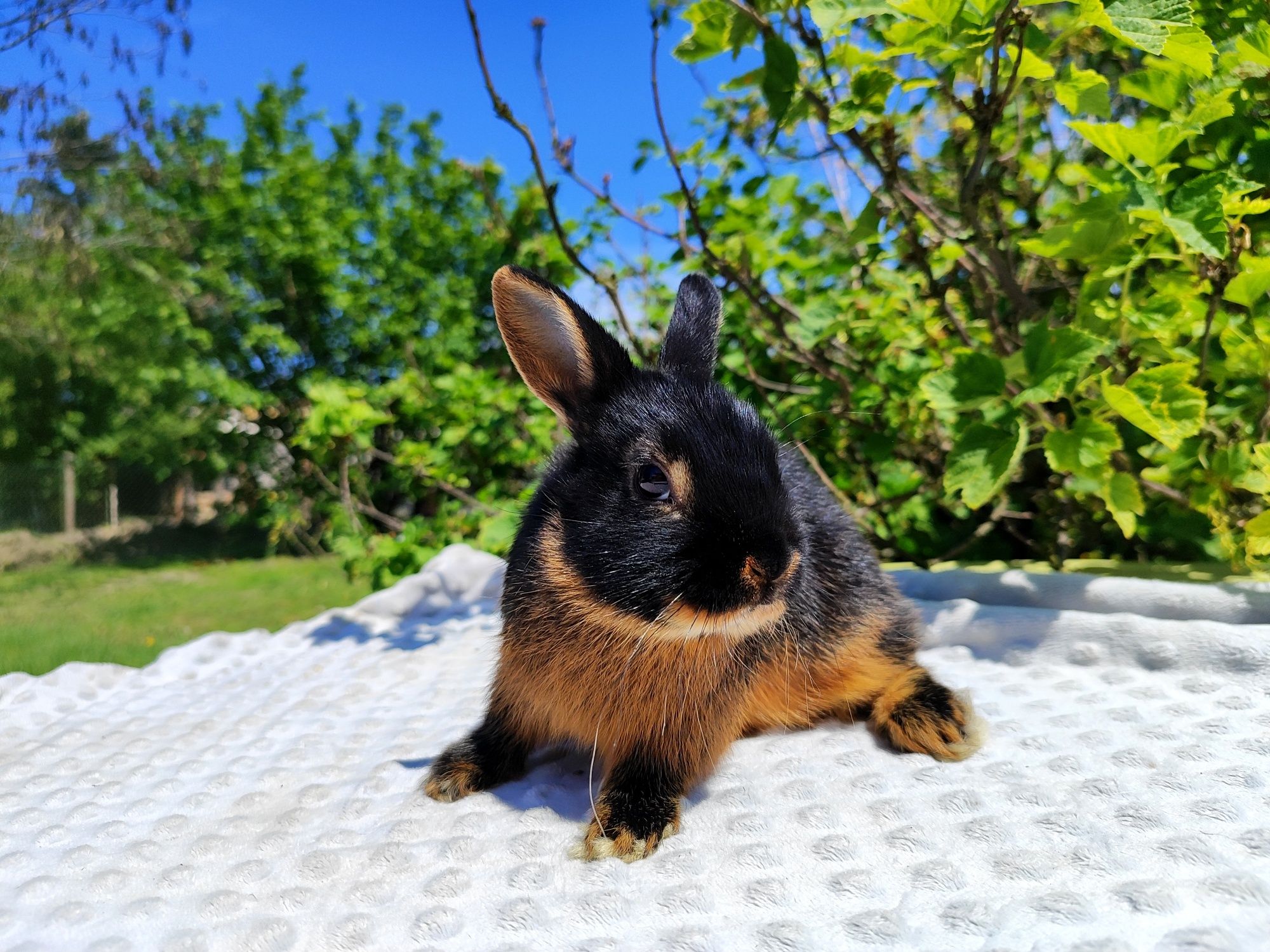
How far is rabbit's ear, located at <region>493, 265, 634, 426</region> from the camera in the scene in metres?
1.29

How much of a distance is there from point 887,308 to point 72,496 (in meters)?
2.85

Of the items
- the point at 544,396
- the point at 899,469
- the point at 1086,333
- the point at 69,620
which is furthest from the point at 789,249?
the point at 69,620

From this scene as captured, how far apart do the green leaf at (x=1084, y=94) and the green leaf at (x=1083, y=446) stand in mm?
638

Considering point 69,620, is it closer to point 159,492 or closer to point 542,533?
point 159,492

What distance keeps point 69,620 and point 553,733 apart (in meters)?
1.73

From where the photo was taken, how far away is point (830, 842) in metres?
1.15

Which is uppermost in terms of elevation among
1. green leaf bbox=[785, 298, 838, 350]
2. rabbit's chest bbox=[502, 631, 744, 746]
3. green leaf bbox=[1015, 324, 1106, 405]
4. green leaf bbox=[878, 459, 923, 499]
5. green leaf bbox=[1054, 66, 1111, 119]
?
green leaf bbox=[1054, 66, 1111, 119]

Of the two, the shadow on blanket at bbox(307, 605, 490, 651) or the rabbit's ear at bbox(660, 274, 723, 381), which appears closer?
the rabbit's ear at bbox(660, 274, 723, 381)

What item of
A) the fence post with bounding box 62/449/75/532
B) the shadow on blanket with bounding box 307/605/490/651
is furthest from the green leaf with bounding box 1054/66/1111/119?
the fence post with bounding box 62/449/75/532

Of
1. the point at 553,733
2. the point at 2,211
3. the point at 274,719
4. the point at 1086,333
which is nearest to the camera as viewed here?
the point at 553,733

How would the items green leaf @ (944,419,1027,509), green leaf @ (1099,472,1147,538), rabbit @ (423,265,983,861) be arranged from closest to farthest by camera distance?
rabbit @ (423,265,983,861)
green leaf @ (944,419,1027,509)
green leaf @ (1099,472,1147,538)

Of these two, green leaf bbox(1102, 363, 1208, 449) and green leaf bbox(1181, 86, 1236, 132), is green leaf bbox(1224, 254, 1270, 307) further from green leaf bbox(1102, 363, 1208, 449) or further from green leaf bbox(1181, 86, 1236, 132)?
green leaf bbox(1181, 86, 1236, 132)

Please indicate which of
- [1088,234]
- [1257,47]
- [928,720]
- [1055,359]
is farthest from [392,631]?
[1257,47]

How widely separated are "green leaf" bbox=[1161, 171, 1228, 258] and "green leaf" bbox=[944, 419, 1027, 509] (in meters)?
0.45
